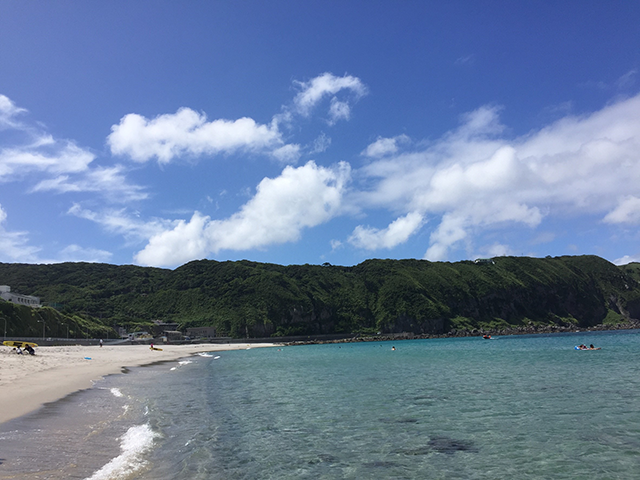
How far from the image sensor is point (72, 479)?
361 inches

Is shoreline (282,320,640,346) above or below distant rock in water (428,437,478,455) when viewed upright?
below

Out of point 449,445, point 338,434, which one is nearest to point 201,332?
point 338,434

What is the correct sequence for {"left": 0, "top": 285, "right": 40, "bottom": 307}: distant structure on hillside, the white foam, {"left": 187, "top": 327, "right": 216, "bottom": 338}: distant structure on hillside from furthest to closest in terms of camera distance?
{"left": 187, "top": 327, "right": 216, "bottom": 338}: distant structure on hillside, {"left": 0, "top": 285, "right": 40, "bottom": 307}: distant structure on hillside, the white foam

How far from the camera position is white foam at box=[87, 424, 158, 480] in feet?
32.4

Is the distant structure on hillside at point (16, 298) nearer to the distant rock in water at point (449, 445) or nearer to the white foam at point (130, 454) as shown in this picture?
the white foam at point (130, 454)

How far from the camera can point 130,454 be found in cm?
1159

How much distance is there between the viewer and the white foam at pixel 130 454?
32.4 ft

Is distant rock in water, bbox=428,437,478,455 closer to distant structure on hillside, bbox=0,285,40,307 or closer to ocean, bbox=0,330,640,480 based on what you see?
ocean, bbox=0,330,640,480

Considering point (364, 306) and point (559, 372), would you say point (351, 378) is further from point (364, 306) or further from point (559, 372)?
point (364, 306)

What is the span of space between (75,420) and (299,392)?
12313 millimetres

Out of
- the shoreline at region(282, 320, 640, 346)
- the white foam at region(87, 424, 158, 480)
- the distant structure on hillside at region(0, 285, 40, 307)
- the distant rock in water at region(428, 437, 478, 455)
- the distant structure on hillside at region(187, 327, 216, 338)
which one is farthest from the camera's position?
the shoreline at region(282, 320, 640, 346)

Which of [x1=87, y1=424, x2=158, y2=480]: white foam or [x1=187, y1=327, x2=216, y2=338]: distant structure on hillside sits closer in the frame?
[x1=87, y1=424, x2=158, y2=480]: white foam

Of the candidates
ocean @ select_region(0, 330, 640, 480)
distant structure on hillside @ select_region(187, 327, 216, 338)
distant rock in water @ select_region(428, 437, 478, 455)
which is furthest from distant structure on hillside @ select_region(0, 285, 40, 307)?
distant rock in water @ select_region(428, 437, 478, 455)

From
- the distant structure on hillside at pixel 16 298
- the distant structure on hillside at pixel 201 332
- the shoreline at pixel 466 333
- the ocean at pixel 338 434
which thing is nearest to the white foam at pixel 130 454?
the ocean at pixel 338 434
